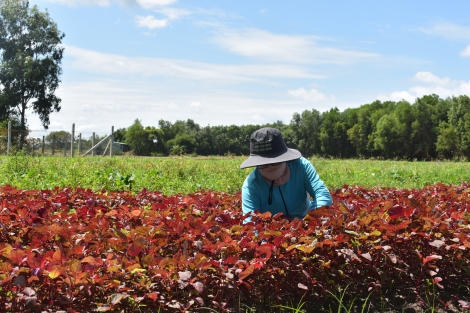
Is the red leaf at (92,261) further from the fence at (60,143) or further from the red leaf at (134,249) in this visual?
the fence at (60,143)

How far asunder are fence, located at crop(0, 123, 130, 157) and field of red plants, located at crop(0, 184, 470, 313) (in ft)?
71.0

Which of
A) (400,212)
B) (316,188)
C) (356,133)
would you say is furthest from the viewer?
(356,133)

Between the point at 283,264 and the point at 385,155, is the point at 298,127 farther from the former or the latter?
the point at 283,264

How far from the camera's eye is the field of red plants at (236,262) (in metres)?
2.35

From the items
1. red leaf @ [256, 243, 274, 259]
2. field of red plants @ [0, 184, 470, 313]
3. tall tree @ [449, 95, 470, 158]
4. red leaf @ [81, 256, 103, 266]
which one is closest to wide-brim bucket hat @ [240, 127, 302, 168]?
field of red plants @ [0, 184, 470, 313]

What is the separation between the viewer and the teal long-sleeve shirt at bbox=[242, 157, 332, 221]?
12.5 ft

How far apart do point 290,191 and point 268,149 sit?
0.54 metres

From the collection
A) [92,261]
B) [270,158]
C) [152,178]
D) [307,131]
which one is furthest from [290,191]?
[307,131]

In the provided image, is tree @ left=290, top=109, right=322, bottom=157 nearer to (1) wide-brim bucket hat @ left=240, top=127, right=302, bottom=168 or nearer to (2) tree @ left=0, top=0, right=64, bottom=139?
(2) tree @ left=0, top=0, right=64, bottom=139

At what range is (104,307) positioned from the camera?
7.48 ft

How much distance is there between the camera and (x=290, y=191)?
3953 mm

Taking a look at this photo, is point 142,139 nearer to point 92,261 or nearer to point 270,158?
point 270,158

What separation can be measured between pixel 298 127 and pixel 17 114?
42778 mm

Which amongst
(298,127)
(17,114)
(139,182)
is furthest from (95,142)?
(298,127)
